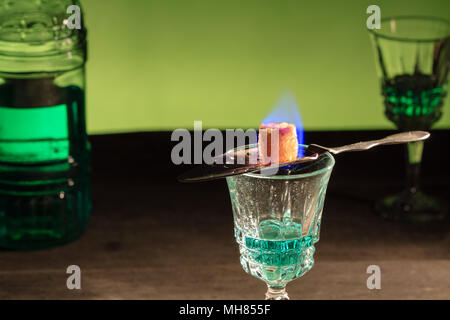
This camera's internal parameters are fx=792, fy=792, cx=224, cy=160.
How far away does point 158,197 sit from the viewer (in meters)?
1.47

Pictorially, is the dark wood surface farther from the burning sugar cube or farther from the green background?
the burning sugar cube

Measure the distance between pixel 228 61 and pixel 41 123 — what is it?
0.52 metres

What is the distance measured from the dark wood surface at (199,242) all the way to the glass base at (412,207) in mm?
25

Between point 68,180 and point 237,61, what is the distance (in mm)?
502

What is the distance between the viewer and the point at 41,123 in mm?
1296

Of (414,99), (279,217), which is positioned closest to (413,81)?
(414,99)

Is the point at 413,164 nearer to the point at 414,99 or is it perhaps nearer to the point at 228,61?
the point at 414,99

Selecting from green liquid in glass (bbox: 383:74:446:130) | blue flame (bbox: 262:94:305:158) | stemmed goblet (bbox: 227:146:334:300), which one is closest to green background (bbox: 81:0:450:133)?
green liquid in glass (bbox: 383:74:446:130)

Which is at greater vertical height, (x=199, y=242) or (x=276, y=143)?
(x=276, y=143)

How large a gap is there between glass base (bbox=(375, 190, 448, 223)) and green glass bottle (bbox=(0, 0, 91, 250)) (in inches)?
20.6

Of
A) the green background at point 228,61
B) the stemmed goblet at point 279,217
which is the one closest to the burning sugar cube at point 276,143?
the stemmed goblet at point 279,217

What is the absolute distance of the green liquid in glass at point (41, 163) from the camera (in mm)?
1277

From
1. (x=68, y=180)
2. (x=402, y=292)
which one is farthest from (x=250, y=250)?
(x=68, y=180)

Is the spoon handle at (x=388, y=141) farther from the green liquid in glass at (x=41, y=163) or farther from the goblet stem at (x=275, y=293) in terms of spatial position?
the green liquid in glass at (x=41, y=163)
